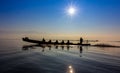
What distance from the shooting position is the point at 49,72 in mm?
12523

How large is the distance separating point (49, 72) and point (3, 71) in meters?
4.15

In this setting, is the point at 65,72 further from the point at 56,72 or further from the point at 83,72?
the point at 83,72

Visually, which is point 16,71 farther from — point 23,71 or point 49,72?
point 49,72

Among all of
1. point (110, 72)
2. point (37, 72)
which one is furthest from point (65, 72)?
point (110, 72)

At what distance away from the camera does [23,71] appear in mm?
12539

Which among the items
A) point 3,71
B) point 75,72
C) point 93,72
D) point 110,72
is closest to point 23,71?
point 3,71

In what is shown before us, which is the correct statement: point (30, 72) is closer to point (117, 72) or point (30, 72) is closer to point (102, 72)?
point (102, 72)

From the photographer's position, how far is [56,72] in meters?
12.5

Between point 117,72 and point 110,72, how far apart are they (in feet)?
2.29

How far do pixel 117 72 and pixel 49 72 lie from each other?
6.49 metres

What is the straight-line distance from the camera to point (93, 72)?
1279 centimetres

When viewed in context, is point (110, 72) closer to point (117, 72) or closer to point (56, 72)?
point (117, 72)

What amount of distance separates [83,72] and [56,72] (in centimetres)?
252

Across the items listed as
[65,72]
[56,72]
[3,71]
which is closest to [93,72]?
[65,72]
